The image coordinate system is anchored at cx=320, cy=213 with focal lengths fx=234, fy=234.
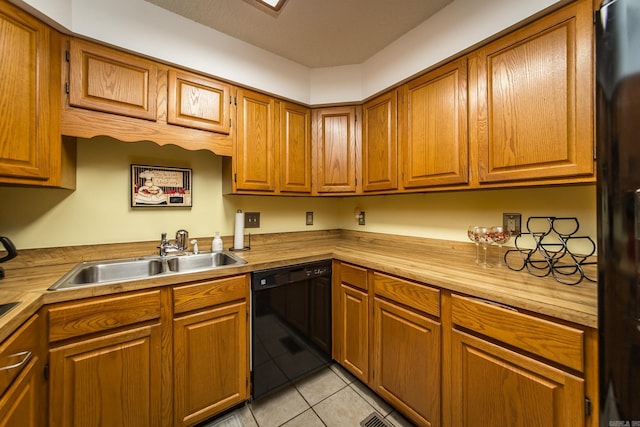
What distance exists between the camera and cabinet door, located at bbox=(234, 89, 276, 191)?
167 centimetres

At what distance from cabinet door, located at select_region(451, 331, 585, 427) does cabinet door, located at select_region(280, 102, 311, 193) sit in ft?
4.67

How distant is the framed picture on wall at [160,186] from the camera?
5.14 feet

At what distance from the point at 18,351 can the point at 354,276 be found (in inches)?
57.3

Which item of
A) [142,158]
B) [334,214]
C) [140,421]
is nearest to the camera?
[140,421]

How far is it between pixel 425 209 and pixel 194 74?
1.85 m

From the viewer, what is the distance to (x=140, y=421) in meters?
1.11

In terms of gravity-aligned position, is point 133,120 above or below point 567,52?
below

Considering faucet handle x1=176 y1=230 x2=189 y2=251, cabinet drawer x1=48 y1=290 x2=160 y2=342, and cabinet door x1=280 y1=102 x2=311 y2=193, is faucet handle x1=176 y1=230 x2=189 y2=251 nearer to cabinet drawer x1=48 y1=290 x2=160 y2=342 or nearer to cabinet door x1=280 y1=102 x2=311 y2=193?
cabinet drawer x1=48 y1=290 x2=160 y2=342

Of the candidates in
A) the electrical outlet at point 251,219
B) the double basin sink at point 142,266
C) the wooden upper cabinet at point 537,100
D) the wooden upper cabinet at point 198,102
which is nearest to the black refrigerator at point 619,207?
the wooden upper cabinet at point 537,100

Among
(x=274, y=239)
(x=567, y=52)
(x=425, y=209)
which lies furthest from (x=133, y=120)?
(x=567, y=52)

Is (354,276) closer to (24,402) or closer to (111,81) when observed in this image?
(24,402)

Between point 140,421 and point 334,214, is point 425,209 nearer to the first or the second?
point 334,214

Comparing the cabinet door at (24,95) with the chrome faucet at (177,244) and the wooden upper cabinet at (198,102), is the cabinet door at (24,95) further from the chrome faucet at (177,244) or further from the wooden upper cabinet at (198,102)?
the chrome faucet at (177,244)

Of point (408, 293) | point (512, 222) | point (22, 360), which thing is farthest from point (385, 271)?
point (22, 360)
